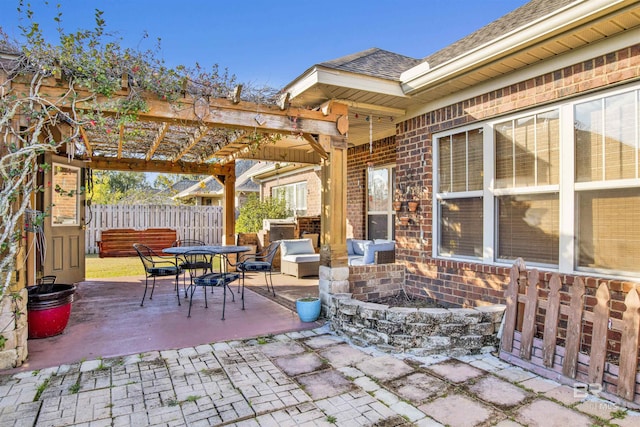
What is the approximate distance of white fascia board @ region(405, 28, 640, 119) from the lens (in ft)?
10.5

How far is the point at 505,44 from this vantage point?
3.58 m

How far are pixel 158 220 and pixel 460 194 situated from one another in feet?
41.7

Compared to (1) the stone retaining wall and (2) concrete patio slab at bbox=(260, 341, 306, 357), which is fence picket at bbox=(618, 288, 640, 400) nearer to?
(1) the stone retaining wall

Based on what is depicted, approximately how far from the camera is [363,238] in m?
8.08

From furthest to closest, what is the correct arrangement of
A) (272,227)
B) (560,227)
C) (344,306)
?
(272,227) → (344,306) → (560,227)

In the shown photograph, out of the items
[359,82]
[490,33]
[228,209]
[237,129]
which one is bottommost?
[228,209]

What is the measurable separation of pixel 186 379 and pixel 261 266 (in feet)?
10.4

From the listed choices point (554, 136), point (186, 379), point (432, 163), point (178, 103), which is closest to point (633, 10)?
point (554, 136)

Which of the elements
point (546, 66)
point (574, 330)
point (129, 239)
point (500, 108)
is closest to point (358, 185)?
point (500, 108)

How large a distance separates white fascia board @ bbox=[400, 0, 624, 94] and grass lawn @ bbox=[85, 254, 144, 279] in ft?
25.4

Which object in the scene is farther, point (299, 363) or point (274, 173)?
point (274, 173)

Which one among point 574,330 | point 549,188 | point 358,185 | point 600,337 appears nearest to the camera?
point 600,337

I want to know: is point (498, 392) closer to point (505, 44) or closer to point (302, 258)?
point (505, 44)

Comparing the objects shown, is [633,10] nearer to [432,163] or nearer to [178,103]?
[432,163]
